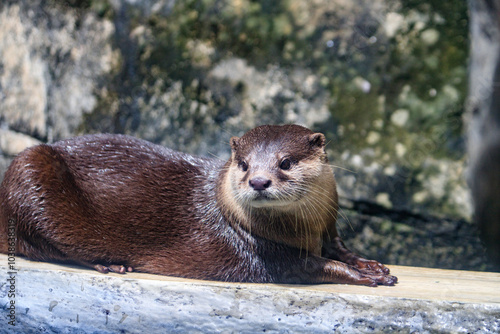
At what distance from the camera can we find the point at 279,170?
2.13 metres

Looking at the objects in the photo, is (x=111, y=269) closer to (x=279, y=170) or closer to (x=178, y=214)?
(x=178, y=214)

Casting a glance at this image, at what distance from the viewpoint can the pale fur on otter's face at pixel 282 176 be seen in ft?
6.80

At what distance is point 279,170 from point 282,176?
0.03 m

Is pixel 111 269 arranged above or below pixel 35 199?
below

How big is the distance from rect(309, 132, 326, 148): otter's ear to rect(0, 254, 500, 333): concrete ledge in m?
0.61

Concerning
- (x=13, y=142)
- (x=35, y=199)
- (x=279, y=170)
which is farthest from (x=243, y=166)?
(x=13, y=142)

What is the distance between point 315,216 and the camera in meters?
2.32

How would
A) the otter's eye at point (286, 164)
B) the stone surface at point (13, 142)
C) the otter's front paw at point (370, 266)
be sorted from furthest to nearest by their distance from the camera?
the stone surface at point (13, 142), the otter's front paw at point (370, 266), the otter's eye at point (286, 164)

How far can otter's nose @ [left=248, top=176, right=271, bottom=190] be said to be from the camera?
2.01 metres

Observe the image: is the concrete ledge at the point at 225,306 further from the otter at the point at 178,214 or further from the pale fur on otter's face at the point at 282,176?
the pale fur on otter's face at the point at 282,176

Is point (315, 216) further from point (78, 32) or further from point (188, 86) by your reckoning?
point (78, 32)

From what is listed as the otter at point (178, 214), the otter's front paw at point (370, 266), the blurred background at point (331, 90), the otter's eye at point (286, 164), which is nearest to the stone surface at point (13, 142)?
the blurred background at point (331, 90)

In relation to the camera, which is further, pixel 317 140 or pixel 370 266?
pixel 370 266

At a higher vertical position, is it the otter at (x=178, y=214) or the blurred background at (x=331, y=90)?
the blurred background at (x=331, y=90)
